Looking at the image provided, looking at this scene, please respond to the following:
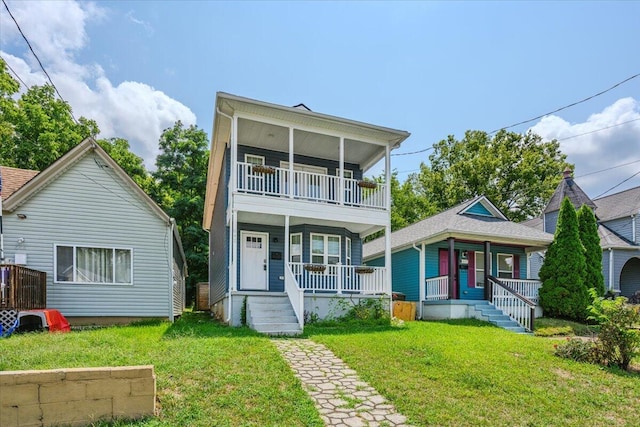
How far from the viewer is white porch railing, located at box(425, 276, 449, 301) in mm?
14984

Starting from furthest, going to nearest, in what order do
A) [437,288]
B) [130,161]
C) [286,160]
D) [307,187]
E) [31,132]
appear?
[130,161] < [31,132] < [437,288] < [286,160] < [307,187]

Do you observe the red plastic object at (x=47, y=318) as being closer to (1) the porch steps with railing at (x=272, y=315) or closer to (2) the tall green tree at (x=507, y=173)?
(1) the porch steps with railing at (x=272, y=315)

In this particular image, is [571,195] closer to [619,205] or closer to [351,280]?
[619,205]

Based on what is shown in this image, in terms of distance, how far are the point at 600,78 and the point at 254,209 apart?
12.5m

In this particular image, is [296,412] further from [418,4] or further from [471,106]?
[471,106]

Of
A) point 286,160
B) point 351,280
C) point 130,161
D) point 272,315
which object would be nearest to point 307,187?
point 286,160

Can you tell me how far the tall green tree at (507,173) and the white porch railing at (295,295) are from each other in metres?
25.2

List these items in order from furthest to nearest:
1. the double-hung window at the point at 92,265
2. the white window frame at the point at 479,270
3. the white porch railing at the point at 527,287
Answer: the white window frame at the point at 479,270 → the white porch railing at the point at 527,287 → the double-hung window at the point at 92,265

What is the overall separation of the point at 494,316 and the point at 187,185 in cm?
2241

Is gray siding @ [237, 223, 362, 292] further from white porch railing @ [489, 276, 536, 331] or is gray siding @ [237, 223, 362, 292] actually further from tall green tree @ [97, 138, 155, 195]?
tall green tree @ [97, 138, 155, 195]

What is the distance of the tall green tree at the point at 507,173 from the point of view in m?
32.5

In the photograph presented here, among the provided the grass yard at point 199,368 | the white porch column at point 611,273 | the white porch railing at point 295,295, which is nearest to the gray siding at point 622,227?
the white porch column at point 611,273

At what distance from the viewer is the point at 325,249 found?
14305 millimetres

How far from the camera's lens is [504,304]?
1429 centimetres
